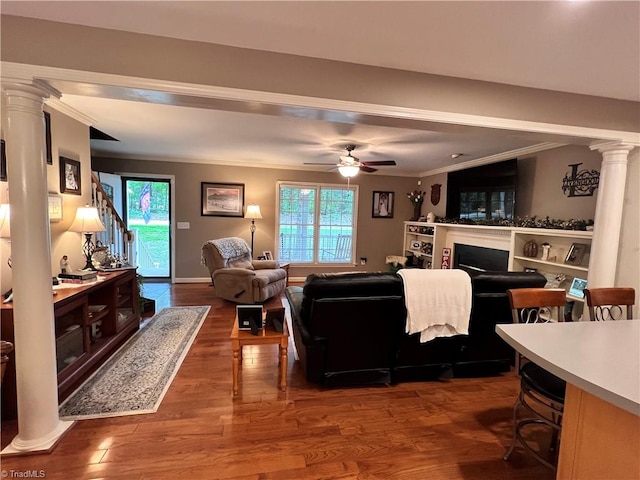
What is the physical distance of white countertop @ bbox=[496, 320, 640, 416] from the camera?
95 cm

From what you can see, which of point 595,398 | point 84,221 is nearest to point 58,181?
point 84,221

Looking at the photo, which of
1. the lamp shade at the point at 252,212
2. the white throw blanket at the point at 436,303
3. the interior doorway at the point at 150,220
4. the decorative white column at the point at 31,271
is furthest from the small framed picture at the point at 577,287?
the interior doorway at the point at 150,220

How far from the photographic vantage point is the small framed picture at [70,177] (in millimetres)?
2895

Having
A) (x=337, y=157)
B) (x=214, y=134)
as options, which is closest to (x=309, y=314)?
(x=214, y=134)

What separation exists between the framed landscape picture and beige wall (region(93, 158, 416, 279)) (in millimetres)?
90

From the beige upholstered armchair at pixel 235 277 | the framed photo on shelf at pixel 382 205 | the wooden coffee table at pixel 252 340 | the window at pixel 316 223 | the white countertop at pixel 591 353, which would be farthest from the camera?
the framed photo on shelf at pixel 382 205

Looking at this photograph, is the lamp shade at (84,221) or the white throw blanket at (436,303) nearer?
the white throw blanket at (436,303)

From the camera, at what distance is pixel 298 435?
1.97 meters

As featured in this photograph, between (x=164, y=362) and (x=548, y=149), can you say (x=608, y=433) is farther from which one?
(x=548, y=149)

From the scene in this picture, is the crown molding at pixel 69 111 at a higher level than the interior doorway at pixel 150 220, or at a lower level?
higher

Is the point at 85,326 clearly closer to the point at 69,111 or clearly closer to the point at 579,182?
the point at 69,111

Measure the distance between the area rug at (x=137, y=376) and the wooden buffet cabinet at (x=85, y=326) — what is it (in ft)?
0.36

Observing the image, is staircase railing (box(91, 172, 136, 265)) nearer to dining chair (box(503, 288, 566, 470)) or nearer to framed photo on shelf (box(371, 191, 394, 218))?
dining chair (box(503, 288, 566, 470))

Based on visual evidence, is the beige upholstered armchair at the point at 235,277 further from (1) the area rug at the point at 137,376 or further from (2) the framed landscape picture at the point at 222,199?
(2) the framed landscape picture at the point at 222,199
